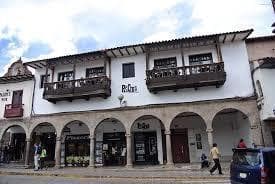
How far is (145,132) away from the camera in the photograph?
2325cm

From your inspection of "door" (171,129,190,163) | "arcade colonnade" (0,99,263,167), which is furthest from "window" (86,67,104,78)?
"door" (171,129,190,163)

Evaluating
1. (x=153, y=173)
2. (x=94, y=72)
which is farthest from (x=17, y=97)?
(x=153, y=173)

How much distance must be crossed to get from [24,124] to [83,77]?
6428 millimetres

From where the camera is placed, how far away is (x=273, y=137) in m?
18.3

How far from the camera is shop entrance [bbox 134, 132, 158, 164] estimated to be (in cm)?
2276

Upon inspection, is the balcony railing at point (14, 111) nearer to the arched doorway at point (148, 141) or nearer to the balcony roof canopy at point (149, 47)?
the balcony roof canopy at point (149, 47)

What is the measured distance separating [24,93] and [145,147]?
455 inches

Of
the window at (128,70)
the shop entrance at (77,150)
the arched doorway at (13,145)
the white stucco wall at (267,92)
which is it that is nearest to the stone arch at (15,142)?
the arched doorway at (13,145)

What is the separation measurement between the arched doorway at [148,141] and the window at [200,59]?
18.2 feet

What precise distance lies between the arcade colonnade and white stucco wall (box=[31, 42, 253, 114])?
55 centimetres

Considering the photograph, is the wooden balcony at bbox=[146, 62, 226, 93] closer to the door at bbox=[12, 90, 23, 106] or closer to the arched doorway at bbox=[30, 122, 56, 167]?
the arched doorway at bbox=[30, 122, 56, 167]

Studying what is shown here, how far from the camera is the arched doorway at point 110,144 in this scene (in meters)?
23.2

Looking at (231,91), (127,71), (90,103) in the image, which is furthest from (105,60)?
(231,91)

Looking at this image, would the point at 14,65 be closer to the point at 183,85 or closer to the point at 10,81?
the point at 10,81
